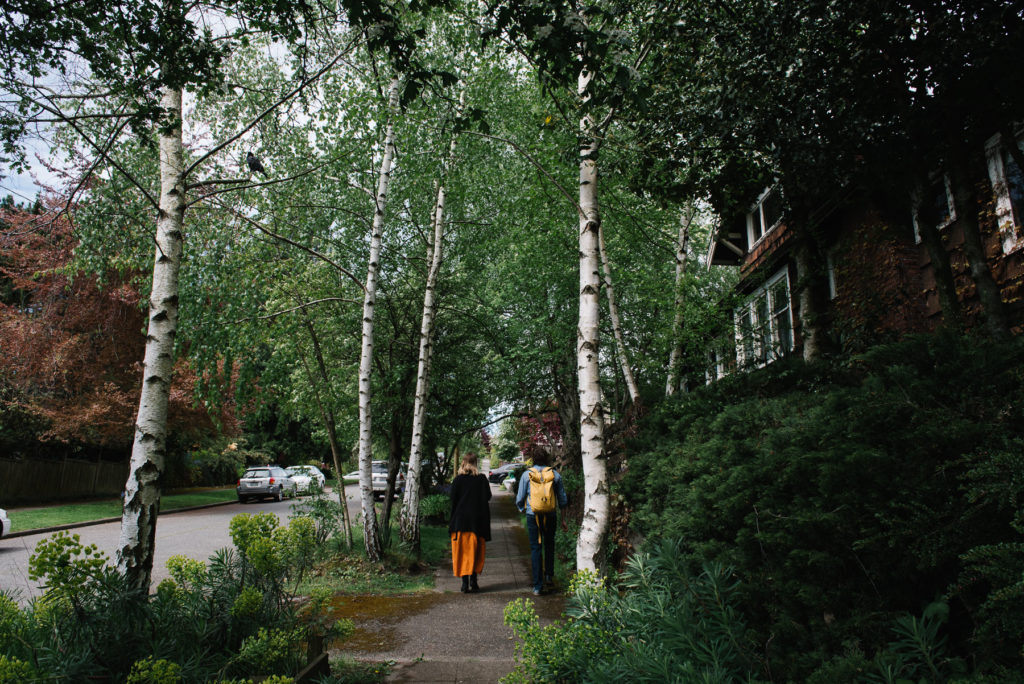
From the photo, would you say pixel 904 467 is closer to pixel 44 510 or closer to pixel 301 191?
pixel 301 191

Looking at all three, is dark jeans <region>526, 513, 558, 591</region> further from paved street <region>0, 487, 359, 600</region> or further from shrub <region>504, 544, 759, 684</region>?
paved street <region>0, 487, 359, 600</region>

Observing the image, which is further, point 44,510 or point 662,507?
point 44,510

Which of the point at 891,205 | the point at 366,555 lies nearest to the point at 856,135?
the point at 891,205

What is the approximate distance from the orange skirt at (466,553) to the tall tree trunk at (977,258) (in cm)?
583

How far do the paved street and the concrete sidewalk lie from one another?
255cm

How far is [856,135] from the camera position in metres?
7.23

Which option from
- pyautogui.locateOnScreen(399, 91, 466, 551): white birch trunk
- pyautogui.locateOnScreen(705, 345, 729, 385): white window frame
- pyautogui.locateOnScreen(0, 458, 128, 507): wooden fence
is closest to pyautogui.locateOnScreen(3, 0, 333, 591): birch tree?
pyautogui.locateOnScreen(399, 91, 466, 551): white birch trunk

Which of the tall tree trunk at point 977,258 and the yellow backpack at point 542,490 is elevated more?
the tall tree trunk at point 977,258

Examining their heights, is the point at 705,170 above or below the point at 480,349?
above

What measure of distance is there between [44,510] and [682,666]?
68.6 ft

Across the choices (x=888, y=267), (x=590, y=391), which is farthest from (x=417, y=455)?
(x=888, y=267)

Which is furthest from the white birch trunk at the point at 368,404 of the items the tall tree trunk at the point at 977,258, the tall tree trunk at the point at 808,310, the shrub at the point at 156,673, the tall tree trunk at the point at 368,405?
the tall tree trunk at the point at 977,258

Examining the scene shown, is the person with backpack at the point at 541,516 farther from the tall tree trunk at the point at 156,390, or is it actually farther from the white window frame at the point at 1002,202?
the white window frame at the point at 1002,202

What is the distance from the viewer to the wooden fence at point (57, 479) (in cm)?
1878
